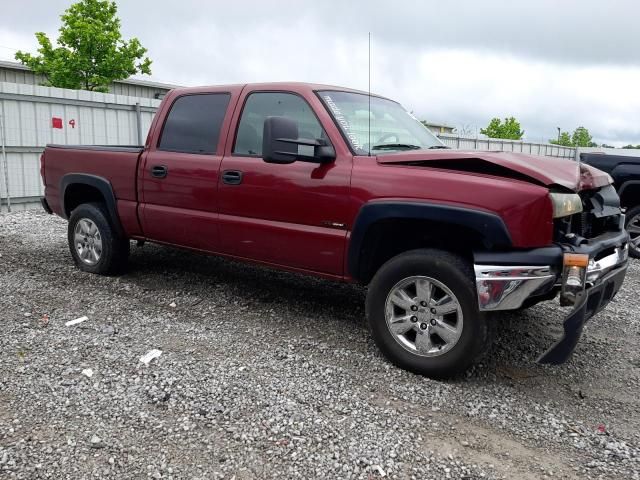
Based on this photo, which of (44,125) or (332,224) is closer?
(332,224)

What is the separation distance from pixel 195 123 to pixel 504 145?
56.1ft

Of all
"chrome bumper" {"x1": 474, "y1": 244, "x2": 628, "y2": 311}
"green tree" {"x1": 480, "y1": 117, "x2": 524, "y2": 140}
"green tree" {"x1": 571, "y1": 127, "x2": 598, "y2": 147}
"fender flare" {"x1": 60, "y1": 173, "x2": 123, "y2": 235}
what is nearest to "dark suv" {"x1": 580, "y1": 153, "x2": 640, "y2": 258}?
"chrome bumper" {"x1": 474, "y1": 244, "x2": 628, "y2": 311}

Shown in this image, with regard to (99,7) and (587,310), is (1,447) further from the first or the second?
(99,7)

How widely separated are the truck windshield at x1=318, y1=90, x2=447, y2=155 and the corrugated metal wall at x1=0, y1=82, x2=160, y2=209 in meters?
8.43

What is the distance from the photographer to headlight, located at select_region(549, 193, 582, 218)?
3221 mm

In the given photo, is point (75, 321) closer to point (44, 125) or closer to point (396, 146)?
point (396, 146)

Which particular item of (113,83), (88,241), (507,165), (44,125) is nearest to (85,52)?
(113,83)

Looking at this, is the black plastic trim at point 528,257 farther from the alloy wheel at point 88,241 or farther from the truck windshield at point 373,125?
the alloy wheel at point 88,241

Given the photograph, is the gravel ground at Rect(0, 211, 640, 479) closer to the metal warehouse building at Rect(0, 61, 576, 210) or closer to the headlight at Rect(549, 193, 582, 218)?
the headlight at Rect(549, 193, 582, 218)

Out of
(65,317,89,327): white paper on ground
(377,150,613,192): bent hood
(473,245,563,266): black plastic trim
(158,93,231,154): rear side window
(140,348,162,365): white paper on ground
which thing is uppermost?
(158,93,231,154): rear side window

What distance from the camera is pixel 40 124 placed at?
10953mm

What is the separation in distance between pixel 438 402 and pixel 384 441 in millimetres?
583

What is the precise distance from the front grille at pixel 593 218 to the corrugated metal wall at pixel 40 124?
33.4 ft

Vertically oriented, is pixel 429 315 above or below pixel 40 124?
below
